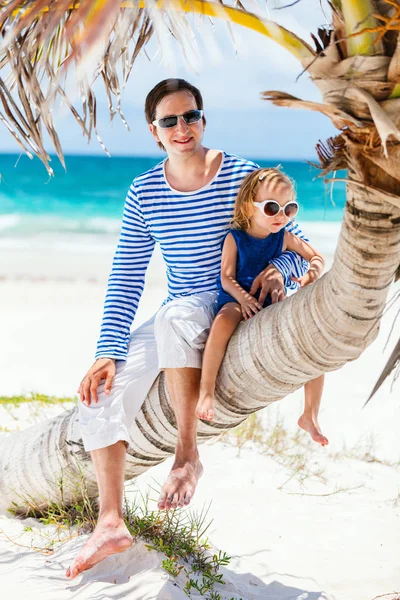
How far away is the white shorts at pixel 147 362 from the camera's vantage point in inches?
112

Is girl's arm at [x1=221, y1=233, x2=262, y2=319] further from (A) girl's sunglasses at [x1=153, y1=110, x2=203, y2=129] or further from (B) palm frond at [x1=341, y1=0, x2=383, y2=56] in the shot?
(B) palm frond at [x1=341, y1=0, x2=383, y2=56]

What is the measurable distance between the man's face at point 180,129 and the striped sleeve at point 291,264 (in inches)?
23.2

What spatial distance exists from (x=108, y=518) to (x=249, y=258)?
1223mm

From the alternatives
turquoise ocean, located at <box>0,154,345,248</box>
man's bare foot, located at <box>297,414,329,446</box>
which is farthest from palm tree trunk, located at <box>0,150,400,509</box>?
turquoise ocean, located at <box>0,154,345,248</box>

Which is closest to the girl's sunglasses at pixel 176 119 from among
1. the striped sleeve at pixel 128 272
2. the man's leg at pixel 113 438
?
the striped sleeve at pixel 128 272

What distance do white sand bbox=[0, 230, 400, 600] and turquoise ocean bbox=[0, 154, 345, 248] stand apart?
14.8 metres

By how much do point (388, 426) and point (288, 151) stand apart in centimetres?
5428

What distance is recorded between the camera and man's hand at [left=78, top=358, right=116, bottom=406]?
122 inches

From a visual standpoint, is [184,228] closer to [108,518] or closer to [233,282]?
[233,282]

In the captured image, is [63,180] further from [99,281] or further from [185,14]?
[185,14]

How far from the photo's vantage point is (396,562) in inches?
147

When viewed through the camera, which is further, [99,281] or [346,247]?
[99,281]

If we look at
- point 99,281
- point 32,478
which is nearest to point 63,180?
point 99,281

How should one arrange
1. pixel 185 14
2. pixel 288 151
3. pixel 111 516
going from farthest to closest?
1. pixel 288 151
2. pixel 111 516
3. pixel 185 14
